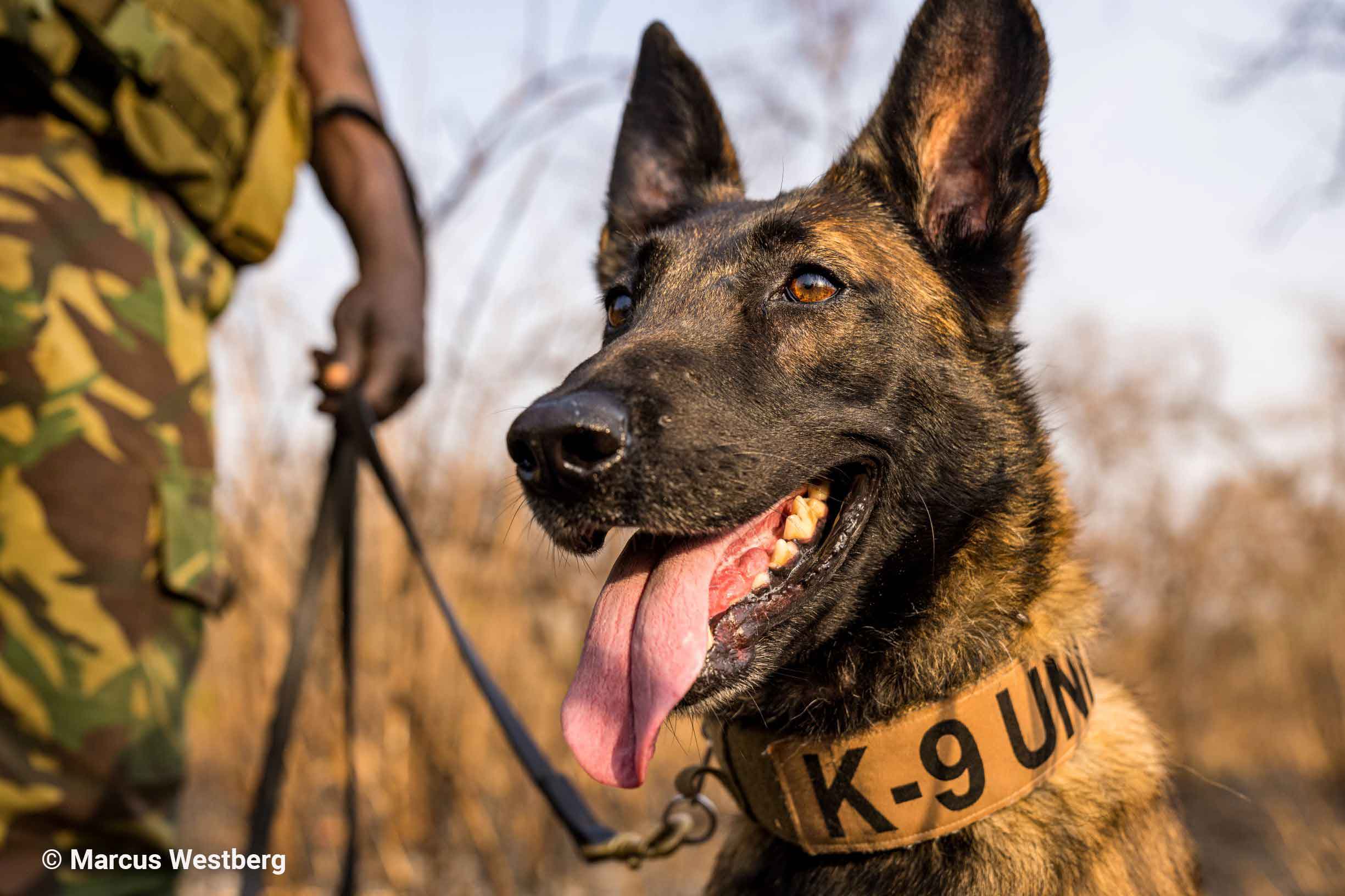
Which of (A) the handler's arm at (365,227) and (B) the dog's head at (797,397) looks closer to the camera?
(B) the dog's head at (797,397)

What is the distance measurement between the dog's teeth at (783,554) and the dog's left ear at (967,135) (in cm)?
79

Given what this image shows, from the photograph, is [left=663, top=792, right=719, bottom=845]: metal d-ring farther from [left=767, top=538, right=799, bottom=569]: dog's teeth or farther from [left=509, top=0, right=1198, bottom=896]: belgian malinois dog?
[left=767, top=538, right=799, bottom=569]: dog's teeth

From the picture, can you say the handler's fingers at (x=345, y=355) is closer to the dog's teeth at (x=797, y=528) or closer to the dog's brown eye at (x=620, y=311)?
the dog's brown eye at (x=620, y=311)

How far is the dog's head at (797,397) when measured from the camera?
1828mm

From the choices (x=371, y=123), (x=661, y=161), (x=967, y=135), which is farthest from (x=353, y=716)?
(x=967, y=135)

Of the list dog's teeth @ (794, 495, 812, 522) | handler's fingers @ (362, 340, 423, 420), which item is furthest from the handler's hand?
dog's teeth @ (794, 495, 812, 522)

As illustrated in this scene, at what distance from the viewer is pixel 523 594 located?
17.1ft

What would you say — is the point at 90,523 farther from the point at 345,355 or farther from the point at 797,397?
the point at 797,397

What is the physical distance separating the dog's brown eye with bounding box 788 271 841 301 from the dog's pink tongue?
2.23 feet

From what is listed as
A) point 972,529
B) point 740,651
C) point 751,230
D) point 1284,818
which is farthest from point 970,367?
point 1284,818

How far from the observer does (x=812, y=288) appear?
2.21m

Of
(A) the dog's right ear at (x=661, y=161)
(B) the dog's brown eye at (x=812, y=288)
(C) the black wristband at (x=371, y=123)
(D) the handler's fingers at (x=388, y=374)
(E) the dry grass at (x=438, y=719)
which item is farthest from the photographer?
(E) the dry grass at (x=438, y=719)

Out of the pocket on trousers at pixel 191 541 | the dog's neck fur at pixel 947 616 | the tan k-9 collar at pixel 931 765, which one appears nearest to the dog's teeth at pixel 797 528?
the dog's neck fur at pixel 947 616

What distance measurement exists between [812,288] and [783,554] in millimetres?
616
